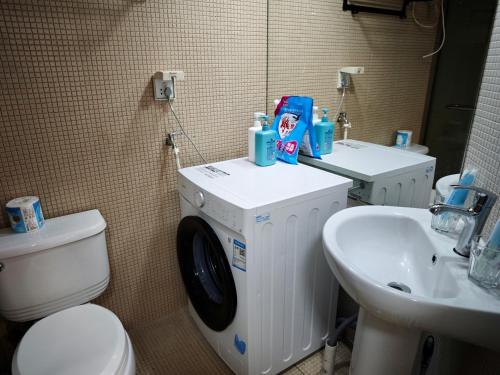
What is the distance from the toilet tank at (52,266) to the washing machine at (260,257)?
0.40 metres

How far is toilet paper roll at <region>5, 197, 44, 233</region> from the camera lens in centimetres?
129

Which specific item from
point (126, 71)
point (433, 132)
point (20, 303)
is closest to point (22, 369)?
point (20, 303)

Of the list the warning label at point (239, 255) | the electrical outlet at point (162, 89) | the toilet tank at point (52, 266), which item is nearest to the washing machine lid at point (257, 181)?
the warning label at point (239, 255)

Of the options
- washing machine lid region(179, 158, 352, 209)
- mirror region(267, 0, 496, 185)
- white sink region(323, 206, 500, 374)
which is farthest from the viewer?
washing machine lid region(179, 158, 352, 209)

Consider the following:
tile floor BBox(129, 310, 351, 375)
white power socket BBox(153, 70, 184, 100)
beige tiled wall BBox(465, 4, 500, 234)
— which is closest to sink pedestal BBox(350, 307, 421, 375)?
beige tiled wall BBox(465, 4, 500, 234)

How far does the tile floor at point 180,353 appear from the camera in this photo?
161 cm

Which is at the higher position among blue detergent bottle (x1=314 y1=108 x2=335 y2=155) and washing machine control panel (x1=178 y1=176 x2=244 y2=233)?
blue detergent bottle (x1=314 y1=108 x2=335 y2=155)

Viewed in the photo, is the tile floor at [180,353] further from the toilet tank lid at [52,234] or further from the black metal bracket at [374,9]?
the black metal bracket at [374,9]

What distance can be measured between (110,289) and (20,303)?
0.47 meters

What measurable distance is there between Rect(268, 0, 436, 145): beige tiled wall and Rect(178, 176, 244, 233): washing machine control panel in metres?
0.78

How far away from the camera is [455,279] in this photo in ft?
2.91

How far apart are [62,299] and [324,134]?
1429 millimetres

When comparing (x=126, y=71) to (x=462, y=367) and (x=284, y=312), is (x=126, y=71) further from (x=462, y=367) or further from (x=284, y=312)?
(x=462, y=367)

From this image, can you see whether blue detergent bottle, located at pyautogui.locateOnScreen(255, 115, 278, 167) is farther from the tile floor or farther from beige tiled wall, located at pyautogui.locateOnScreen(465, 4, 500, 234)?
the tile floor
